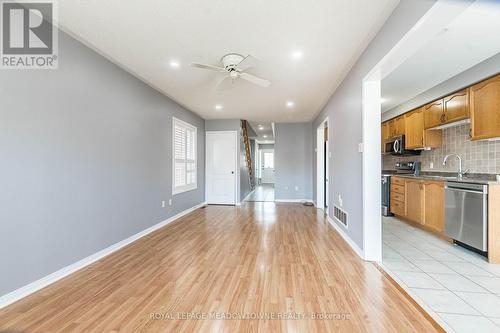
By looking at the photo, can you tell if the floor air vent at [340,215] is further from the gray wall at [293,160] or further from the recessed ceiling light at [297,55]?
the gray wall at [293,160]

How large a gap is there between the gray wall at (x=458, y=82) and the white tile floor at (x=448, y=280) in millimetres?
2309

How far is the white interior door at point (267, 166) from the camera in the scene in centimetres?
1379

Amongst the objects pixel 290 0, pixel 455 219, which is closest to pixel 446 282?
pixel 455 219

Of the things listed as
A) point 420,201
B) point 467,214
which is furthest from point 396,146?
point 467,214

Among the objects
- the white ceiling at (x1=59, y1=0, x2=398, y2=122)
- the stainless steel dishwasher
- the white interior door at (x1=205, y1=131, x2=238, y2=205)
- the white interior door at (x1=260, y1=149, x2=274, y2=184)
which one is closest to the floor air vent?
the stainless steel dishwasher

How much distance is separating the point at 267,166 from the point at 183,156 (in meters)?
9.14

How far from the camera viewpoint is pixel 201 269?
94.8 inches

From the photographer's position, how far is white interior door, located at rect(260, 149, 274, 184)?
45.2ft

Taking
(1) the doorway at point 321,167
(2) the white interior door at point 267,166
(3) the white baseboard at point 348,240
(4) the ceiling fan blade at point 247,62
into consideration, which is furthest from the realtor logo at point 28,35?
(2) the white interior door at point 267,166

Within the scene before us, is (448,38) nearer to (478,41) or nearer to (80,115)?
(478,41)

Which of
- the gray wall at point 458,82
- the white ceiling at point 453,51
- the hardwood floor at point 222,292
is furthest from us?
the gray wall at point 458,82

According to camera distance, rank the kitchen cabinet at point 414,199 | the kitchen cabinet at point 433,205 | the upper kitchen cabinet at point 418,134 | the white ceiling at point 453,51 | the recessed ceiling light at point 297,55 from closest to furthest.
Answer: the white ceiling at point 453,51
the recessed ceiling light at point 297,55
the kitchen cabinet at point 433,205
the kitchen cabinet at point 414,199
the upper kitchen cabinet at point 418,134

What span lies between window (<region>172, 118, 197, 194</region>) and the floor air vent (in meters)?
3.24

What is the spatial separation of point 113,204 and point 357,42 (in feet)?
11.9
